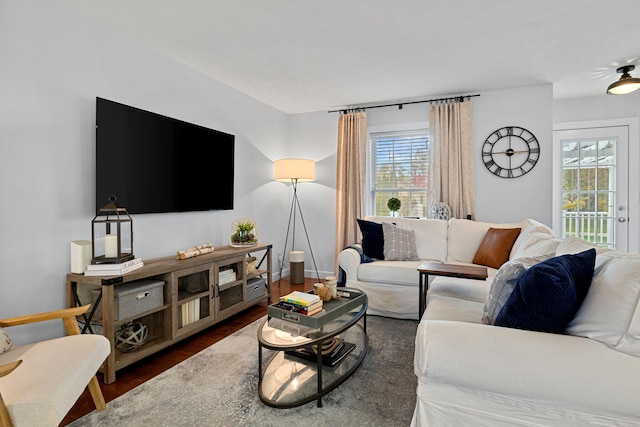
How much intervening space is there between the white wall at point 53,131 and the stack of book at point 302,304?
1503 mm

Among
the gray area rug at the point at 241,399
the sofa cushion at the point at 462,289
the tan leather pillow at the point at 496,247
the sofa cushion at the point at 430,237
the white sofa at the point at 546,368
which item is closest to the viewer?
the white sofa at the point at 546,368

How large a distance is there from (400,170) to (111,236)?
3627mm

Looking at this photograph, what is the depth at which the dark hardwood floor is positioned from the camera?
1907 millimetres

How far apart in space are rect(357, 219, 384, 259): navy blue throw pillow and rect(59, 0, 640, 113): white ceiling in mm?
1630

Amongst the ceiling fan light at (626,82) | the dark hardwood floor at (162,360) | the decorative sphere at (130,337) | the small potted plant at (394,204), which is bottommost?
the dark hardwood floor at (162,360)

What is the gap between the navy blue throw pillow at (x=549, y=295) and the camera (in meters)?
1.32

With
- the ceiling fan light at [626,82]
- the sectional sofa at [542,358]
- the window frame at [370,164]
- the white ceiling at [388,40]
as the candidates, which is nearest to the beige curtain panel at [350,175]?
the window frame at [370,164]

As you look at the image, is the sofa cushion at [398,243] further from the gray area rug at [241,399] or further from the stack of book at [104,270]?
the stack of book at [104,270]

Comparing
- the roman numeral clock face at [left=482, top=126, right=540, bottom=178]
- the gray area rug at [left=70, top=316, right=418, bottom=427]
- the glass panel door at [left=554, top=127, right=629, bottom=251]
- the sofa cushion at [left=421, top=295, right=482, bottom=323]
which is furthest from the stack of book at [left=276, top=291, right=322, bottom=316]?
the glass panel door at [left=554, top=127, right=629, bottom=251]

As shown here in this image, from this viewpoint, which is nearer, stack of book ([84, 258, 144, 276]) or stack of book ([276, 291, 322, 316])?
stack of book ([276, 291, 322, 316])

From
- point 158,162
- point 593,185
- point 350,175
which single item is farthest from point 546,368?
point 593,185

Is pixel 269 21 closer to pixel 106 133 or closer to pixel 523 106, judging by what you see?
pixel 106 133

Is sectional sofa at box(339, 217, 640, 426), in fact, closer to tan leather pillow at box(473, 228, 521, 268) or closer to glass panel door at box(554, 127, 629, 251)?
tan leather pillow at box(473, 228, 521, 268)

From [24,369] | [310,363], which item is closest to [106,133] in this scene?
[24,369]
